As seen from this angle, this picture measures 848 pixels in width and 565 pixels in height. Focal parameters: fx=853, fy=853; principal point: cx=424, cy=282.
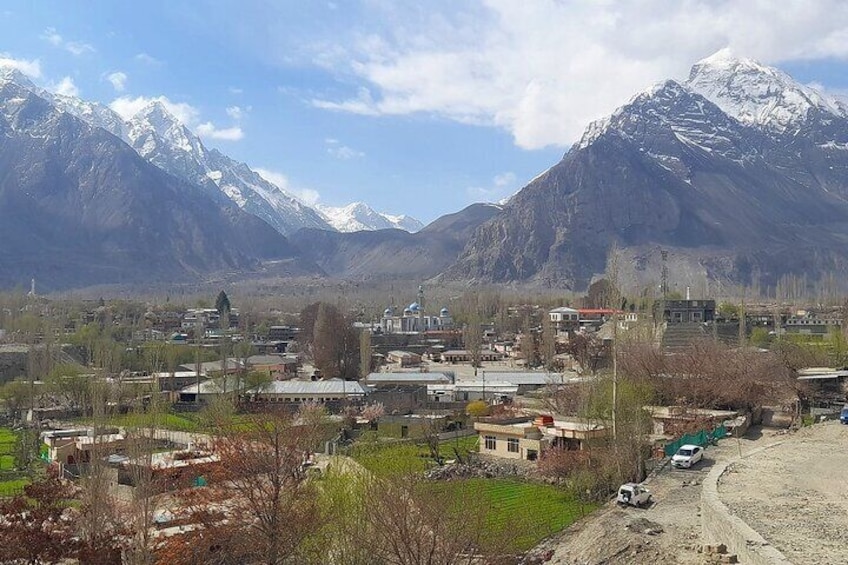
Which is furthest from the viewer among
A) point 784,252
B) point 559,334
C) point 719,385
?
point 784,252

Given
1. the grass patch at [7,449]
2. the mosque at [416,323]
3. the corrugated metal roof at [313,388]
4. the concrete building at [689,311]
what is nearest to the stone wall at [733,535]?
the grass patch at [7,449]

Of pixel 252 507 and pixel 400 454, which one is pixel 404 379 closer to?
pixel 400 454

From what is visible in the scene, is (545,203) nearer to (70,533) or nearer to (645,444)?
(645,444)

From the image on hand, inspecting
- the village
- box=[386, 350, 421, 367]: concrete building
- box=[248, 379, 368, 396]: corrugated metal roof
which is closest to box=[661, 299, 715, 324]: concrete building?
the village

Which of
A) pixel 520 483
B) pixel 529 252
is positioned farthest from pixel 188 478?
pixel 529 252

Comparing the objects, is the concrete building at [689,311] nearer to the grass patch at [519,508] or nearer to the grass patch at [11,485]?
the grass patch at [519,508]

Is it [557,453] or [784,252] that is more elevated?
[784,252]
